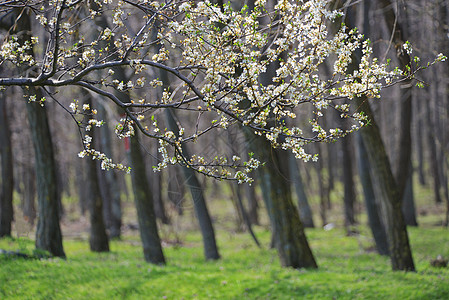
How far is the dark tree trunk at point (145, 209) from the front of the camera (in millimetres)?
11766

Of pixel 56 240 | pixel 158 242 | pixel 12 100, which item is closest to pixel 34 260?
pixel 56 240

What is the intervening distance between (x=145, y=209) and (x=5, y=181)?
5742 millimetres

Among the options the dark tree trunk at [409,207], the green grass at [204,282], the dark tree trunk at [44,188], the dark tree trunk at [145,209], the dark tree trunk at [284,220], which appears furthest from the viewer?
the dark tree trunk at [409,207]

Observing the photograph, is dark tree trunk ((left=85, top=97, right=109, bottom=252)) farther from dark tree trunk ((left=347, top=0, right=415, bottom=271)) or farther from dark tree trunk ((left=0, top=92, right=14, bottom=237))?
dark tree trunk ((left=347, top=0, right=415, bottom=271))

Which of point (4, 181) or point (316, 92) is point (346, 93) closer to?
point (316, 92)

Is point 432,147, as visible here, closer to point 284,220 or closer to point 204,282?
point 284,220

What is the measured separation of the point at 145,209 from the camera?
11.9 m

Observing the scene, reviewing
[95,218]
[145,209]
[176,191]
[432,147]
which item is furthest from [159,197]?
[432,147]

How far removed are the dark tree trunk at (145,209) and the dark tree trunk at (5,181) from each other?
5222 millimetres

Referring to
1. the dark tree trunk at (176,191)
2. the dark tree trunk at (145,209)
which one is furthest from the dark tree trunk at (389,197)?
the dark tree trunk at (145,209)

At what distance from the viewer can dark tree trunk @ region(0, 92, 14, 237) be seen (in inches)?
581

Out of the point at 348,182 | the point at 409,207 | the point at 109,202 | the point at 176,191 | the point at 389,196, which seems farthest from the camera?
the point at 409,207

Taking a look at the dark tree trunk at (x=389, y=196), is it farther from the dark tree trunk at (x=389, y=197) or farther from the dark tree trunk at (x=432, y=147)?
the dark tree trunk at (x=432, y=147)

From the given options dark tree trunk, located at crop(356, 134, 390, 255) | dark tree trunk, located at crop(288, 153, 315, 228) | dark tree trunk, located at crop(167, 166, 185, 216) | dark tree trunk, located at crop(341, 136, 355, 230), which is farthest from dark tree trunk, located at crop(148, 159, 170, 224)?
dark tree trunk, located at crop(356, 134, 390, 255)
